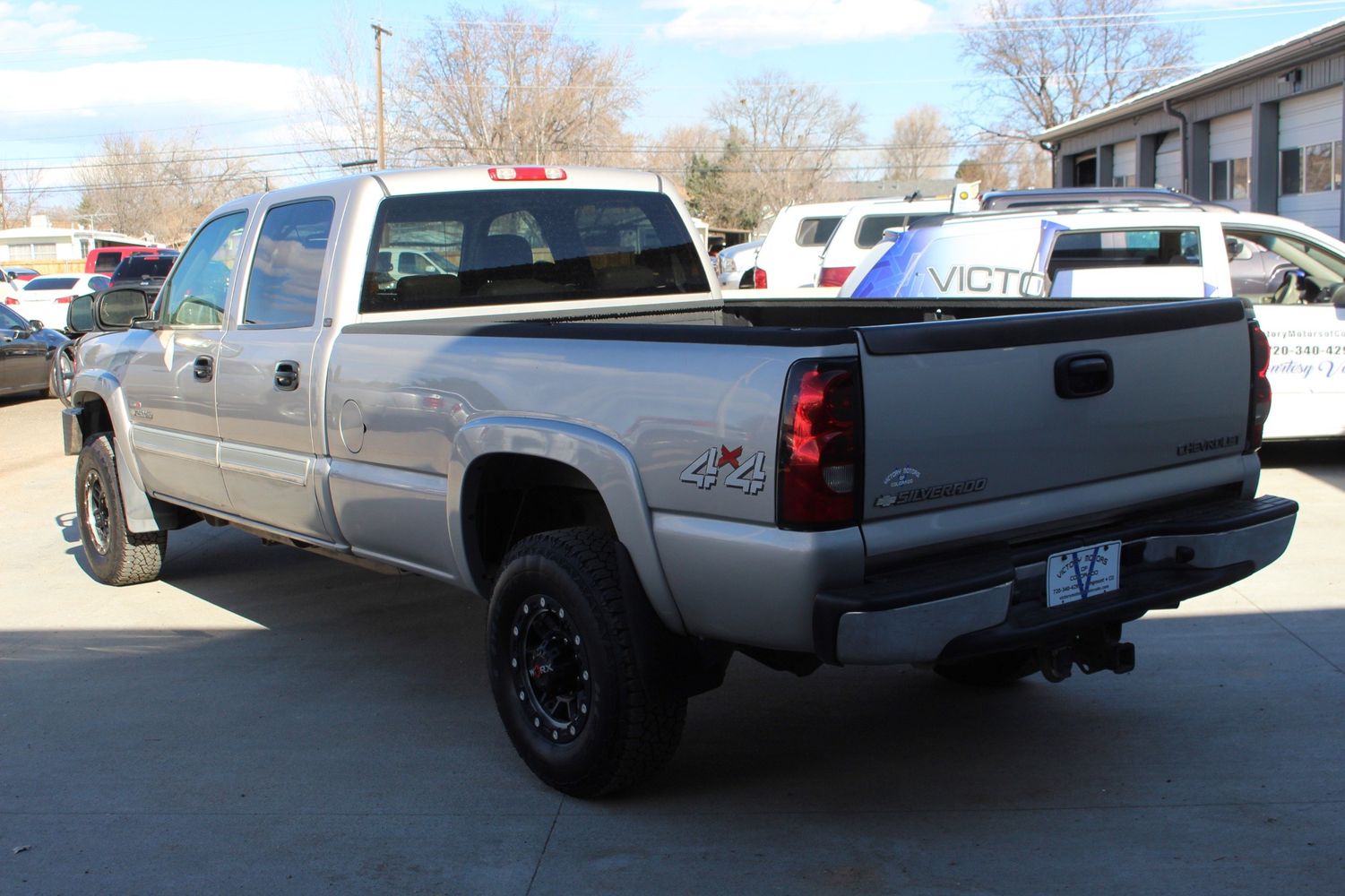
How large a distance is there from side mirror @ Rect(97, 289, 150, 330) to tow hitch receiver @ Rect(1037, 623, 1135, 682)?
4770mm

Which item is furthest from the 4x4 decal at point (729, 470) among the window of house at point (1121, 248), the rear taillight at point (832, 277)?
the rear taillight at point (832, 277)

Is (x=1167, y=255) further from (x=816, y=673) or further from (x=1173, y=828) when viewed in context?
(x=1173, y=828)

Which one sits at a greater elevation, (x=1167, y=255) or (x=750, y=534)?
(x=1167, y=255)

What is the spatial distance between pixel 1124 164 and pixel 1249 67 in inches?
347

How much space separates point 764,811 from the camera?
409cm

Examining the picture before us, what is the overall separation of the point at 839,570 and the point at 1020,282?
6237 mm

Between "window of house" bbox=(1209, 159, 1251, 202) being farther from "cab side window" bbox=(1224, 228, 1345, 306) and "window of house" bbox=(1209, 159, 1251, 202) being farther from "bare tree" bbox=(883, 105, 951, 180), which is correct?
"bare tree" bbox=(883, 105, 951, 180)

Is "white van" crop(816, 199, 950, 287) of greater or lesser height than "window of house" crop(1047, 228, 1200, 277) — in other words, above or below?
above

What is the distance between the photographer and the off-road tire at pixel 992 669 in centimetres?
497

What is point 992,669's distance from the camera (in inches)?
200

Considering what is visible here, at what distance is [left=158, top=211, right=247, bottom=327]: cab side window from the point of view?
6031 millimetres

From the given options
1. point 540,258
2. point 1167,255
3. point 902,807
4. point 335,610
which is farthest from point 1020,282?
point 902,807

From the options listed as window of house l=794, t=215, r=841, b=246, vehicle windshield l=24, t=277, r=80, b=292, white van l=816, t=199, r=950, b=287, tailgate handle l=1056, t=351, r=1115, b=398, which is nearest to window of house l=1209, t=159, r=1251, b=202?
window of house l=794, t=215, r=841, b=246

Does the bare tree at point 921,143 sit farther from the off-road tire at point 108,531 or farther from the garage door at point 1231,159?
the off-road tire at point 108,531
